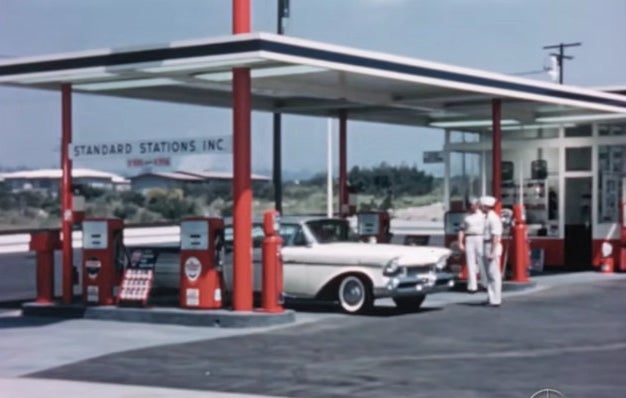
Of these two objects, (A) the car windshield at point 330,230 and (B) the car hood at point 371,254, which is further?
(A) the car windshield at point 330,230

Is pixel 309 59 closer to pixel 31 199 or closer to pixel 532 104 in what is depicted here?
pixel 532 104

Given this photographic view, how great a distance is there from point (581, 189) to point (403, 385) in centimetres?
1767

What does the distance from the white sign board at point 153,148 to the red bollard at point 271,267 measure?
3.95 ft

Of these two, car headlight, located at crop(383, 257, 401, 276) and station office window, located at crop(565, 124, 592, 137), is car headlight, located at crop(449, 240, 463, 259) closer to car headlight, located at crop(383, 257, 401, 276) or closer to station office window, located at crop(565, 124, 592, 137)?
car headlight, located at crop(383, 257, 401, 276)

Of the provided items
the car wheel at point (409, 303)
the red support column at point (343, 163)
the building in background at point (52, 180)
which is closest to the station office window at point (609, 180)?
the red support column at point (343, 163)

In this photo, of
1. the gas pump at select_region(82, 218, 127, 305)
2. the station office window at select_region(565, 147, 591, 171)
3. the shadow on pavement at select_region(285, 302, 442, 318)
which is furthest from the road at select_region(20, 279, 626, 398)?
the station office window at select_region(565, 147, 591, 171)

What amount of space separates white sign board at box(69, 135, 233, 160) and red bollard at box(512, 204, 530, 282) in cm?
767

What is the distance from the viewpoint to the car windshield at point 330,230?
62.3ft

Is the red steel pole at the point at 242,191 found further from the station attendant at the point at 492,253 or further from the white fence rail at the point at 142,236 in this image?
the white fence rail at the point at 142,236

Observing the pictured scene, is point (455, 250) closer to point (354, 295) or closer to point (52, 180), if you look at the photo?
point (354, 295)

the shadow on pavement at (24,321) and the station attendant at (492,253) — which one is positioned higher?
the station attendant at (492,253)

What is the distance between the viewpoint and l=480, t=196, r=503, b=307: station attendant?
1905cm

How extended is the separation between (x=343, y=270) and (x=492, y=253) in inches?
102

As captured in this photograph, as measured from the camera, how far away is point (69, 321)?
18.0 m
